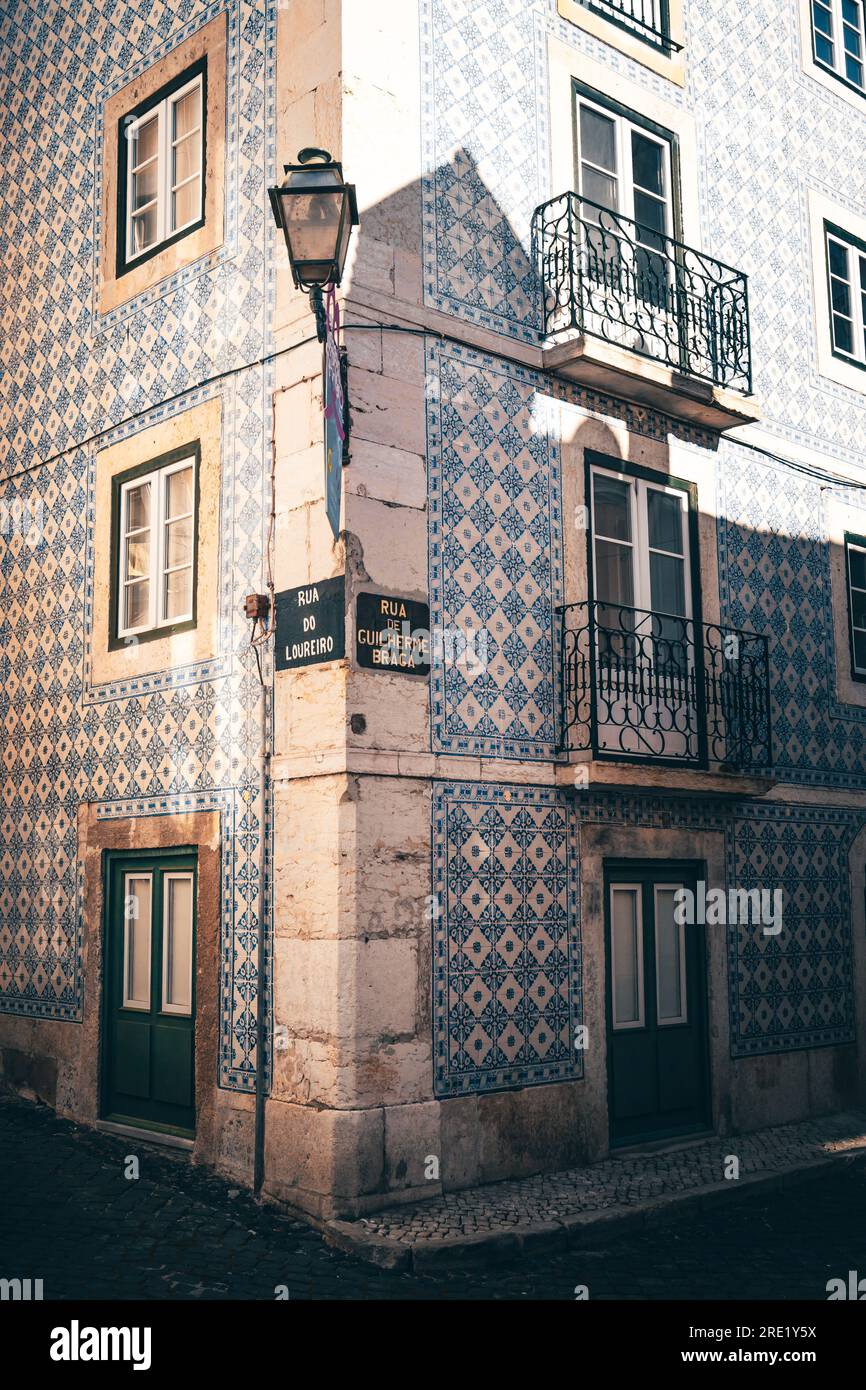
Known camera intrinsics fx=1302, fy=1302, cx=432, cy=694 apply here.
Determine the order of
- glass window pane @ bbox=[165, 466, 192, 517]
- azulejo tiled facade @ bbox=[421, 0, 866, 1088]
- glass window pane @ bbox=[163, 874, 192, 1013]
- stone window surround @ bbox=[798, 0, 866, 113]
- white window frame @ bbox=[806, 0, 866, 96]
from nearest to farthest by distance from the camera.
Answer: azulejo tiled facade @ bbox=[421, 0, 866, 1088] → glass window pane @ bbox=[163, 874, 192, 1013] → glass window pane @ bbox=[165, 466, 192, 517] → stone window surround @ bbox=[798, 0, 866, 113] → white window frame @ bbox=[806, 0, 866, 96]

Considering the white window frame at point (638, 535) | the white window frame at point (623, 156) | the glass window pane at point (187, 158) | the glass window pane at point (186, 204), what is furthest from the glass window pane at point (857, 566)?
the glass window pane at point (187, 158)

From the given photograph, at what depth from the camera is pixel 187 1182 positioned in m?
7.57

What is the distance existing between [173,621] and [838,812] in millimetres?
5617

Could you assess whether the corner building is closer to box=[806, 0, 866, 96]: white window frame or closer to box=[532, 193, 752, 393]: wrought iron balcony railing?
box=[532, 193, 752, 393]: wrought iron balcony railing

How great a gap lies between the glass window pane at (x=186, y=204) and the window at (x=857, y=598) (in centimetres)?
595

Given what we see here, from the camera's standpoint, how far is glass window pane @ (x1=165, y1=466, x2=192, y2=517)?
8.71m

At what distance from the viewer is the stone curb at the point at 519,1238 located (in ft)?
20.2

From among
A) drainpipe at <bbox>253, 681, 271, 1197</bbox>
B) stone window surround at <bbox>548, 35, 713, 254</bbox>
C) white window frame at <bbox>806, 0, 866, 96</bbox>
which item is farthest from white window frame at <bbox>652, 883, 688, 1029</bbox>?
white window frame at <bbox>806, 0, 866, 96</bbox>

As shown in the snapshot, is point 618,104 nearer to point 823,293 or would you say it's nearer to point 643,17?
point 643,17

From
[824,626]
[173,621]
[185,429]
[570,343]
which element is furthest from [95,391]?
[824,626]

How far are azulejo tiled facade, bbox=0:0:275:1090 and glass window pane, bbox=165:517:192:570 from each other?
557 millimetres

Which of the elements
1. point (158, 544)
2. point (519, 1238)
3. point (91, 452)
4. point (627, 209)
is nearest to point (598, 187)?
point (627, 209)

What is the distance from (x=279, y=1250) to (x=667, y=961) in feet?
12.1
